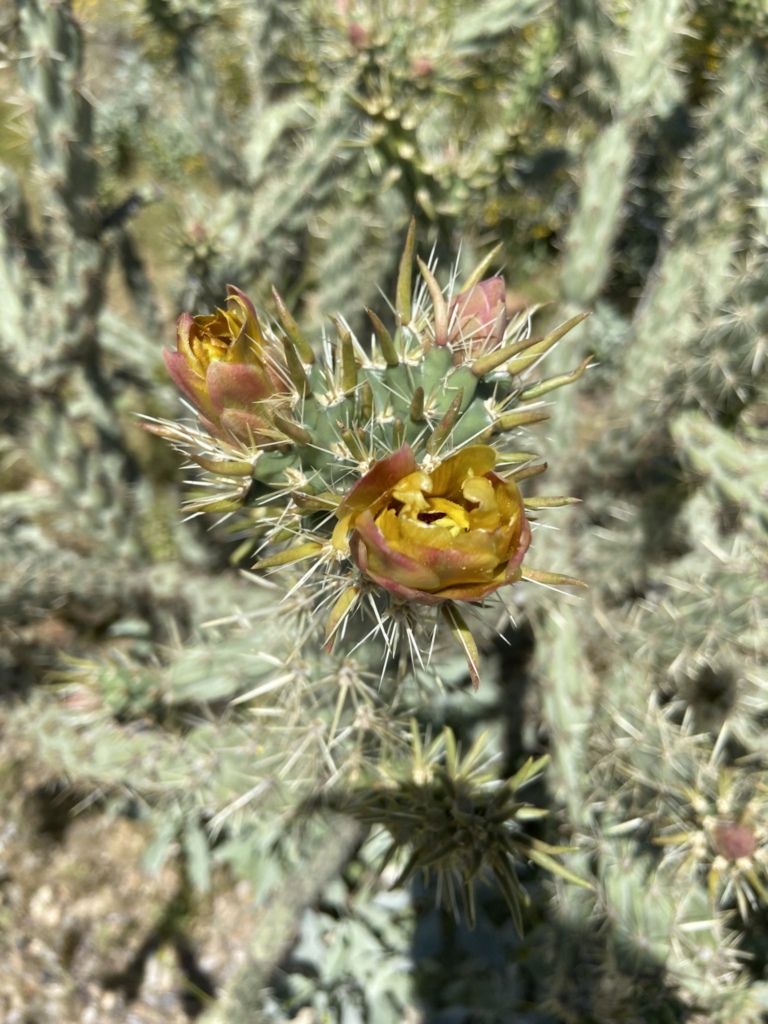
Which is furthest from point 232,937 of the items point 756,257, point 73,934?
point 756,257

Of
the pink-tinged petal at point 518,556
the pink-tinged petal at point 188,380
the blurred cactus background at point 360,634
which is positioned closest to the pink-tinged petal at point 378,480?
the pink-tinged petal at point 518,556

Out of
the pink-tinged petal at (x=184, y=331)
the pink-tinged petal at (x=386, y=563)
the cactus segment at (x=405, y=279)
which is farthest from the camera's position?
the cactus segment at (x=405, y=279)

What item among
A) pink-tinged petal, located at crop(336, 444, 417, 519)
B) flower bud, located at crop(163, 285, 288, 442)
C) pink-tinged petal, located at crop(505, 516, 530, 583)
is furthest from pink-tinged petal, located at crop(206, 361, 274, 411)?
pink-tinged petal, located at crop(505, 516, 530, 583)

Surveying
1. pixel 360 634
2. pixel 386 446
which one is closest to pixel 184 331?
pixel 386 446

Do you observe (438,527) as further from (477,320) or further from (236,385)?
(477,320)

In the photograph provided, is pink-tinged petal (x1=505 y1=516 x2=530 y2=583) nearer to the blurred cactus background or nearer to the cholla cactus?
the cholla cactus

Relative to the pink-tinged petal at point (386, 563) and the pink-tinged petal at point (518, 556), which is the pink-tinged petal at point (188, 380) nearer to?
the pink-tinged petal at point (386, 563)

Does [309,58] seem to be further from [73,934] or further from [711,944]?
[73,934]

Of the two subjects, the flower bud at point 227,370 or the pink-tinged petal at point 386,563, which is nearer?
the pink-tinged petal at point 386,563
